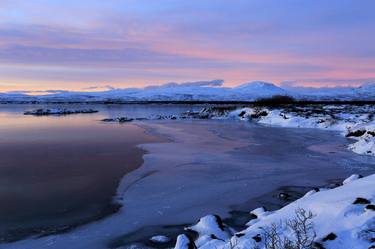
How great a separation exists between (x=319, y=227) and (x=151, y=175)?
21.3 ft

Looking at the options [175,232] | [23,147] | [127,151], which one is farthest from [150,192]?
[23,147]

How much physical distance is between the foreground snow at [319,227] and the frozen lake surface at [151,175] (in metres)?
1.23

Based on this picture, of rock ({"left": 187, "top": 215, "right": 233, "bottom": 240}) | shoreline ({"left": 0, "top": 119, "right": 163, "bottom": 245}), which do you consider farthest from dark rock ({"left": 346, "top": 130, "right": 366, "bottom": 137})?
rock ({"left": 187, "top": 215, "right": 233, "bottom": 240})

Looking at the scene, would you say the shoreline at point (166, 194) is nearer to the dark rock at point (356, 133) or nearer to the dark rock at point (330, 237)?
the dark rock at point (330, 237)

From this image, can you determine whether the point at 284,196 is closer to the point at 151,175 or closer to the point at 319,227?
the point at 319,227

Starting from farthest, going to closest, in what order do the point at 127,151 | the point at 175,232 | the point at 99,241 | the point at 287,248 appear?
the point at 127,151 → the point at 175,232 → the point at 99,241 → the point at 287,248

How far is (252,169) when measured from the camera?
40.8 feet

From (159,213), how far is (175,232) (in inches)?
41.3

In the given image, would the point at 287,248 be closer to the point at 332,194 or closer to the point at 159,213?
the point at 332,194

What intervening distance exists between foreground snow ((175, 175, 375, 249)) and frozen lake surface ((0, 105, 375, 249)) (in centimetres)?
123

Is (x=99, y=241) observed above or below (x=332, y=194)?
below

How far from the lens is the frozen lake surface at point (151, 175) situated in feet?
25.0

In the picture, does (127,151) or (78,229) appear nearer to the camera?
(78,229)

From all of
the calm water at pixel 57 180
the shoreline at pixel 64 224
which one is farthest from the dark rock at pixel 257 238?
the calm water at pixel 57 180
